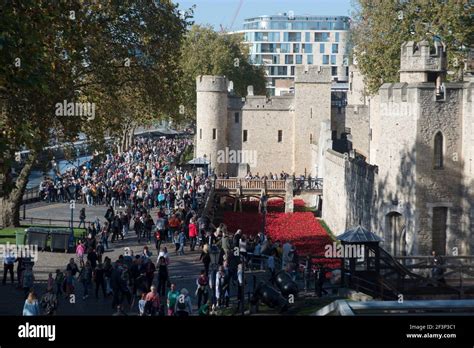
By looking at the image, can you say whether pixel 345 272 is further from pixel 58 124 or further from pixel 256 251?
pixel 58 124

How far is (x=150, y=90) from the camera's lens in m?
35.9

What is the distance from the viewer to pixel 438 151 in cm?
2805

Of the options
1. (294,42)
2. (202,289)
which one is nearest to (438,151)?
(202,289)

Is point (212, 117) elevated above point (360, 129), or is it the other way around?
point (212, 117)

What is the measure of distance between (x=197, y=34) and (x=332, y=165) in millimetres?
37763

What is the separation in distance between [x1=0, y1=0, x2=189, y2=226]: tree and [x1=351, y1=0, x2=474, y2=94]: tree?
12875 mm

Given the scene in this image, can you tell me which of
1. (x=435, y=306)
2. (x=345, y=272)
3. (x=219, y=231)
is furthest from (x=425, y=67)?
(x=435, y=306)

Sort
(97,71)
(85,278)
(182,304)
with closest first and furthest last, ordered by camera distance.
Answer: (182,304) < (85,278) < (97,71)

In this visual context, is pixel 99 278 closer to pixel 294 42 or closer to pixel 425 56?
pixel 425 56

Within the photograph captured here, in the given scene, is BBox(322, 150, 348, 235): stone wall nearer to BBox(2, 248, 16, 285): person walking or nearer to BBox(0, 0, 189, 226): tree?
BBox(0, 0, 189, 226): tree

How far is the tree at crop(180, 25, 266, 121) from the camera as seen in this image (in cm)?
7494

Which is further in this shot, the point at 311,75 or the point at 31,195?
the point at 311,75

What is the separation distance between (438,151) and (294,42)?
98.6 metres

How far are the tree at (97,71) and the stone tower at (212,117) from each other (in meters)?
18.6
